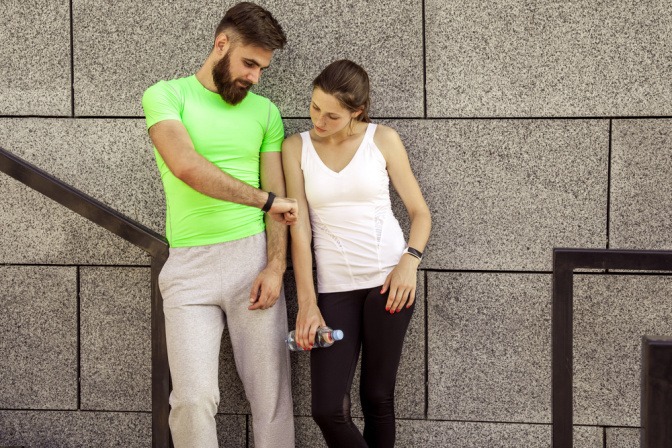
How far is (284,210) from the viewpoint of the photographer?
3.19 metres

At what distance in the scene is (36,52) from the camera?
4.06 meters

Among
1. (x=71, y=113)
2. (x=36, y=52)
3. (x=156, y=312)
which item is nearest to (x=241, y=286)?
(x=156, y=312)

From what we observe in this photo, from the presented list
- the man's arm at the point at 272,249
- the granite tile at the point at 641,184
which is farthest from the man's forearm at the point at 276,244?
the granite tile at the point at 641,184

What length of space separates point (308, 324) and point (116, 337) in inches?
51.7

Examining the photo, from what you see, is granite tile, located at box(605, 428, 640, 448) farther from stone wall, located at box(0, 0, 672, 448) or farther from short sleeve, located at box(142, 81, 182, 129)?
short sleeve, located at box(142, 81, 182, 129)

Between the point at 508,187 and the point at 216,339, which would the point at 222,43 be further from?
the point at 508,187

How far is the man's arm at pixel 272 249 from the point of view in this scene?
11.0 feet

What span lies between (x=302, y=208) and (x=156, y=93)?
0.84 m

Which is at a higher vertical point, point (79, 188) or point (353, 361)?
point (79, 188)

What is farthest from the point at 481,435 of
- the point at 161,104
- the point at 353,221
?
the point at 161,104

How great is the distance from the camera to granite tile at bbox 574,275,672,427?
3.87 metres

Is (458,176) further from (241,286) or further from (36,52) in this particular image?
(36,52)

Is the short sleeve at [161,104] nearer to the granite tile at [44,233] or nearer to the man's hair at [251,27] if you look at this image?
the man's hair at [251,27]

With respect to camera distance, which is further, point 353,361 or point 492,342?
point 492,342
